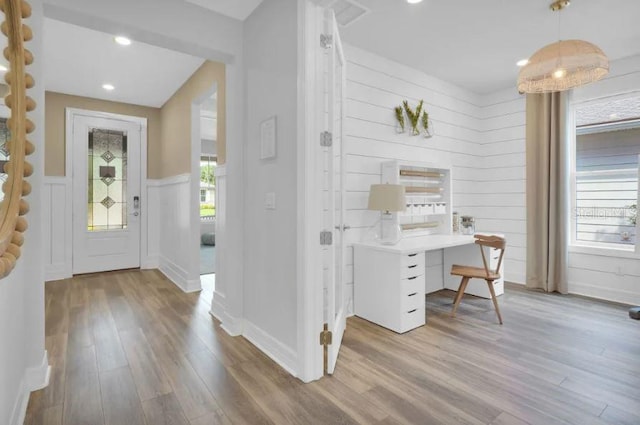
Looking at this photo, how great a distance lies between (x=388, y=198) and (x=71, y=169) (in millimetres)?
4530

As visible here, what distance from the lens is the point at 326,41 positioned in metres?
2.14

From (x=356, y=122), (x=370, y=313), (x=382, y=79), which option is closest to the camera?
(x=370, y=313)

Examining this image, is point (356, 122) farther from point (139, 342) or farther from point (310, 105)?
point (139, 342)

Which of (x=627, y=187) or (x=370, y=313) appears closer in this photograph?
(x=370, y=313)

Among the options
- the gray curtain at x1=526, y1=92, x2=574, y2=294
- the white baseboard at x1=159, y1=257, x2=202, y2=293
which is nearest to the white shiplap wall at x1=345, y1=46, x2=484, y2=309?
the gray curtain at x1=526, y1=92, x2=574, y2=294

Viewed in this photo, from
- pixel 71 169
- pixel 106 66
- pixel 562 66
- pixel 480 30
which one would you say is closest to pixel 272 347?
pixel 562 66

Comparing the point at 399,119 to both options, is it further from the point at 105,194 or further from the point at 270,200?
the point at 105,194

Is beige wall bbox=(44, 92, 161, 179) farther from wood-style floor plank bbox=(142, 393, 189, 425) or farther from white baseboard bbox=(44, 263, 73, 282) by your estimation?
wood-style floor plank bbox=(142, 393, 189, 425)

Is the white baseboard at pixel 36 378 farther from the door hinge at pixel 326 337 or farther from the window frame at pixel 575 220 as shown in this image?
the window frame at pixel 575 220

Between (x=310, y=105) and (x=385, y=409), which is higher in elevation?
(x=310, y=105)

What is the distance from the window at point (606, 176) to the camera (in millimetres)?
3672

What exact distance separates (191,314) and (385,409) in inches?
84.4

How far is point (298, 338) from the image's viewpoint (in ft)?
6.82

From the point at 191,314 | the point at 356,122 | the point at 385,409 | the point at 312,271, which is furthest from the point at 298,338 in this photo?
the point at 356,122
